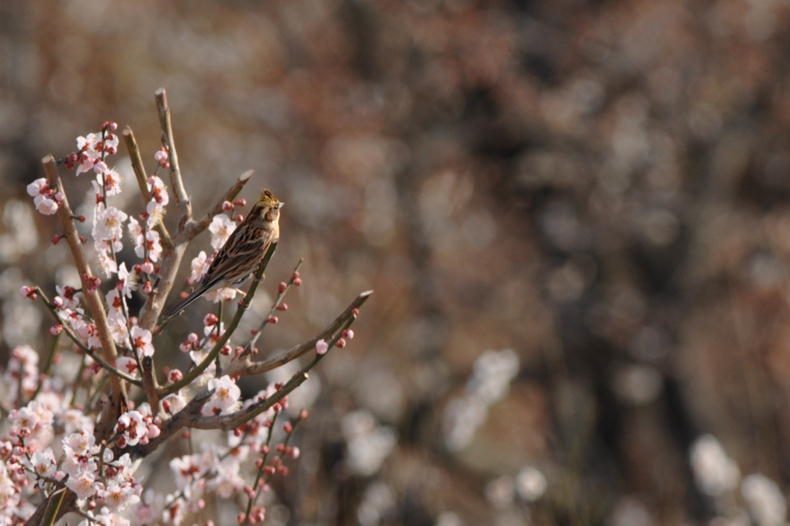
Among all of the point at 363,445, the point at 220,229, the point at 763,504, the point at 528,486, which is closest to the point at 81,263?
the point at 220,229

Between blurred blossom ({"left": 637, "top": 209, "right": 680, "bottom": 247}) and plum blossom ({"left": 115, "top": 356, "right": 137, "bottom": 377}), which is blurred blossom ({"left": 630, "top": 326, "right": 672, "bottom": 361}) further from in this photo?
plum blossom ({"left": 115, "top": 356, "right": 137, "bottom": 377})

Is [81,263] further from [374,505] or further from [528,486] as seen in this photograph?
[374,505]

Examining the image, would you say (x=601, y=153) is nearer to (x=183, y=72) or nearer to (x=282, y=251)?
(x=282, y=251)

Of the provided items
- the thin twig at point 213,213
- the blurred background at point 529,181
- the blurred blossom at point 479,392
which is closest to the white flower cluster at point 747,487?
the blurred blossom at point 479,392

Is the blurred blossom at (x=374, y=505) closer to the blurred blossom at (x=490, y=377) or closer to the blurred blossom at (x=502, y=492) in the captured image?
the blurred blossom at (x=502, y=492)

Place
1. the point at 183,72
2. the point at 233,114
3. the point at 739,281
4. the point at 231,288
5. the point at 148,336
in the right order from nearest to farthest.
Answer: the point at 148,336, the point at 231,288, the point at 739,281, the point at 233,114, the point at 183,72

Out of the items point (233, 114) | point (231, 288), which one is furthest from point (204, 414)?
point (233, 114)
